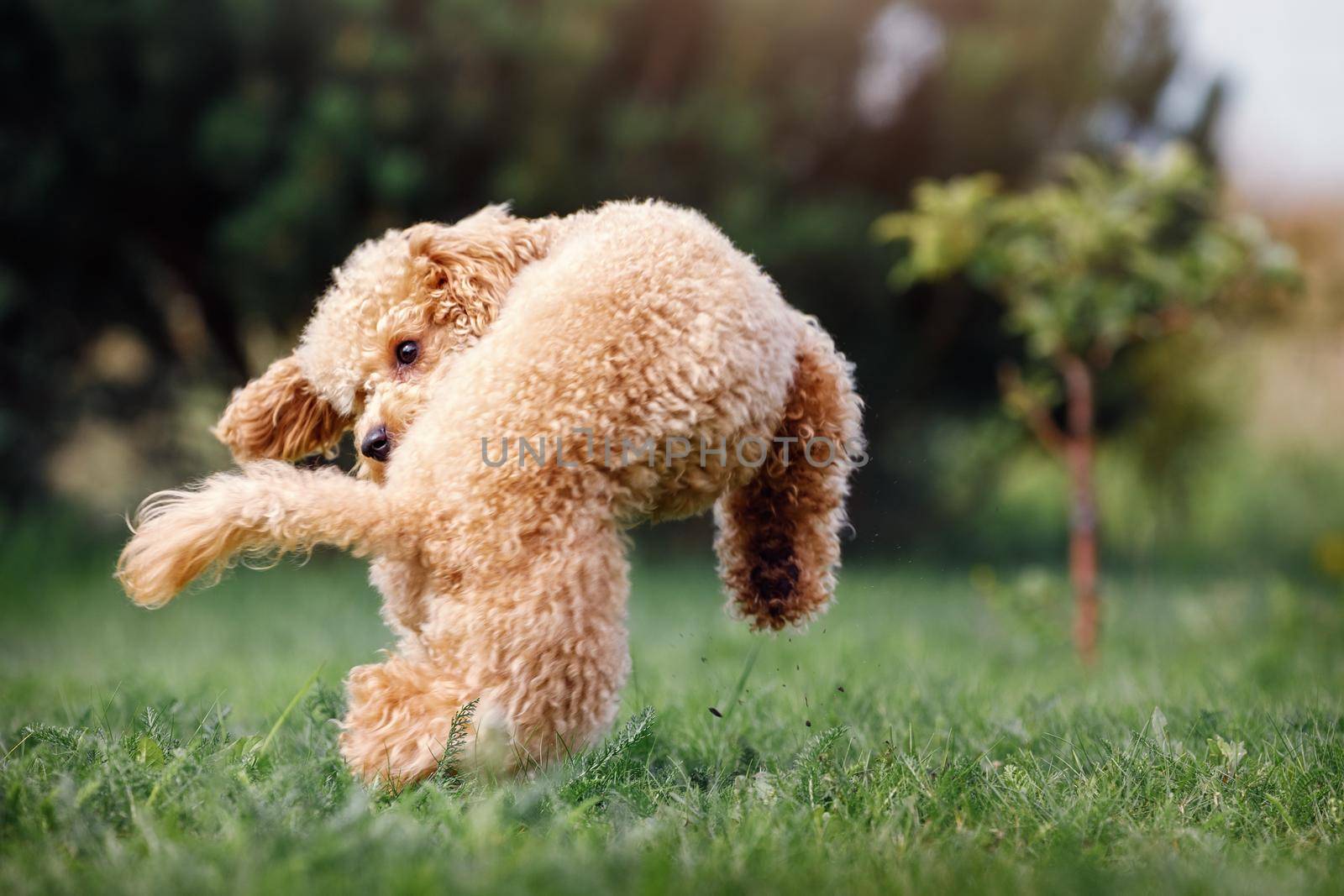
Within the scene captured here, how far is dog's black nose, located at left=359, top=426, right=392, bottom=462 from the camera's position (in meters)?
1.75

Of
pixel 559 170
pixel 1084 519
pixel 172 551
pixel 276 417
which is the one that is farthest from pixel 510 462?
pixel 559 170

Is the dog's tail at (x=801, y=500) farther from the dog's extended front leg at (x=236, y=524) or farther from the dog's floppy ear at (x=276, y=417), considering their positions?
the dog's floppy ear at (x=276, y=417)

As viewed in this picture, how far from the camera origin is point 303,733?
2.12 metres

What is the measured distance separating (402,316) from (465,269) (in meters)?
0.13

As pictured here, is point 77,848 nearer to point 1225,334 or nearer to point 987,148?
point 987,148

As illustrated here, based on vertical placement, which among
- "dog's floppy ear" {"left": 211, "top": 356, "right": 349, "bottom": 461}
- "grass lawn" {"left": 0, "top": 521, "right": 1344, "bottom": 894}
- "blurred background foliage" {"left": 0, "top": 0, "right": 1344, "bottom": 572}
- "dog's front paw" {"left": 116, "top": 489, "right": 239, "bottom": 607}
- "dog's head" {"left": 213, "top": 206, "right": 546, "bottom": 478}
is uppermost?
"blurred background foliage" {"left": 0, "top": 0, "right": 1344, "bottom": 572}

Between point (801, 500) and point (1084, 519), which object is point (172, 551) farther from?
point (1084, 519)

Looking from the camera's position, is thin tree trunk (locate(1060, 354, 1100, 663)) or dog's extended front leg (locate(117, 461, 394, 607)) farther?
thin tree trunk (locate(1060, 354, 1100, 663))

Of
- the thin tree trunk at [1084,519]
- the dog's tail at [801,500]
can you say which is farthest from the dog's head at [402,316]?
the thin tree trunk at [1084,519]

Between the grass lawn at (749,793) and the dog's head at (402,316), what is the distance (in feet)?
1.91

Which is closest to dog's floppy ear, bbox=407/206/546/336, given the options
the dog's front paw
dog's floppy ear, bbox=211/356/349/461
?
dog's floppy ear, bbox=211/356/349/461

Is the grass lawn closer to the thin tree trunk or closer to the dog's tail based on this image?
the dog's tail

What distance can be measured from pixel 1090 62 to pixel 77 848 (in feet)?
23.7

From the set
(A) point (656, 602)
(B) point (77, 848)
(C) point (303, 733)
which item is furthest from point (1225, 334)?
(B) point (77, 848)
